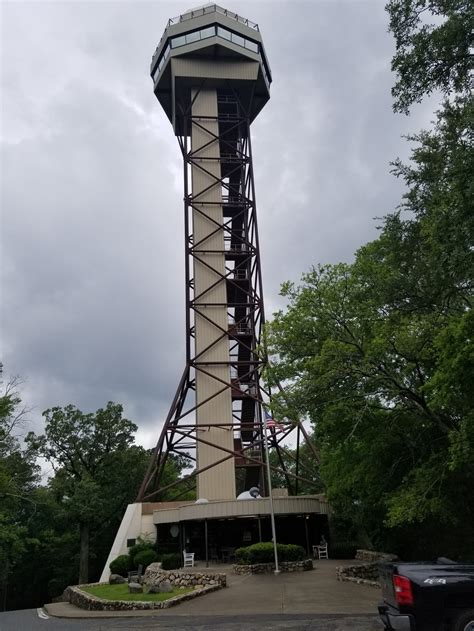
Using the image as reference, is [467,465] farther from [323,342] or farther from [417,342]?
[323,342]

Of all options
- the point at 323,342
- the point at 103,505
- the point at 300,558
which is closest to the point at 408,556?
the point at 300,558

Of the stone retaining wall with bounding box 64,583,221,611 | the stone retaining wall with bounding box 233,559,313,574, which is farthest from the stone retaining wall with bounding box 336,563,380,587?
the stone retaining wall with bounding box 64,583,221,611

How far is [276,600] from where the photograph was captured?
45.2 ft

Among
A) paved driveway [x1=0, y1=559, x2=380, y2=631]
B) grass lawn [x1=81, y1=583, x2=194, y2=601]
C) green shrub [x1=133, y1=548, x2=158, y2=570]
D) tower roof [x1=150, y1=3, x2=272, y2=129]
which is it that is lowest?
paved driveway [x1=0, y1=559, x2=380, y2=631]

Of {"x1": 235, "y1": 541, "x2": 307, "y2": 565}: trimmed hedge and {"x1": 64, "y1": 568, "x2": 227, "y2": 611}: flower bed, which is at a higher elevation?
{"x1": 235, "y1": 541, "x2": 307, "y2": 565}: trimmed hedge

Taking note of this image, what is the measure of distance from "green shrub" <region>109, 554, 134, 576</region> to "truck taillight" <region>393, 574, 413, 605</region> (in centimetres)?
2374

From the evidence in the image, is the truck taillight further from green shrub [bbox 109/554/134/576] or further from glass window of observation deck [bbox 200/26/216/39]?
glass window of observation deck [bbox 200/26/216/39]

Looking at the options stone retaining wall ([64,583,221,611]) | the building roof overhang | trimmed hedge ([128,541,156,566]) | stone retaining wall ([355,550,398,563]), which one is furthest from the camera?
trimmed hedge ([128,541,156,566])

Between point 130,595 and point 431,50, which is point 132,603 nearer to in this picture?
point 130,595

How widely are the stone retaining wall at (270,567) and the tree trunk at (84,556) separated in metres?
24.5

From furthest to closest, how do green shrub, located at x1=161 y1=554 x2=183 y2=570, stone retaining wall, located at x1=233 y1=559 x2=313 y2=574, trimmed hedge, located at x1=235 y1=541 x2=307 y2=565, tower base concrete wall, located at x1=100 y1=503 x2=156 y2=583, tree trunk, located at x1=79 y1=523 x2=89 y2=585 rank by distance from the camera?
tree trunk, located at x1=79 y1=523 x2=89 y2=585 < tower base concrete wall, located at x1=100 y1=503 x2=156 y2=583 < green shrub, located at x1=161 y1=554 x2=183 y2=570 < trimmed hedge, located at x1=235 y1=541 x2=307 y2=565 < stone retaining wall, located at x1=233 y1=559 x2=313 y2=574

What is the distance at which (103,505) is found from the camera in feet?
140

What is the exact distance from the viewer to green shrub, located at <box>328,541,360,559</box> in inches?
1044

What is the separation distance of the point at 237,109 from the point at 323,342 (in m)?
32.7
